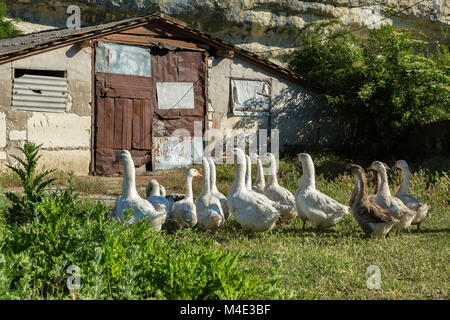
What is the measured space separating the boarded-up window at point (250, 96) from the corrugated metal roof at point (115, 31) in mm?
707

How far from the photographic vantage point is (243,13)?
97.4 feet

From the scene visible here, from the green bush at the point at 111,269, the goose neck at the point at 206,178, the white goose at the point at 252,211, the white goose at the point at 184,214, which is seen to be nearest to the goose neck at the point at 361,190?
the white goose at the point at 252,211

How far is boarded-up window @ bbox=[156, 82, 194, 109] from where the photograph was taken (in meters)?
17.6

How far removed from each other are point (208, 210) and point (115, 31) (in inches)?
389

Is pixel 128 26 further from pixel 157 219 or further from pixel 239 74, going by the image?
pixel 157 219

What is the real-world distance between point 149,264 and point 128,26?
13053 mm

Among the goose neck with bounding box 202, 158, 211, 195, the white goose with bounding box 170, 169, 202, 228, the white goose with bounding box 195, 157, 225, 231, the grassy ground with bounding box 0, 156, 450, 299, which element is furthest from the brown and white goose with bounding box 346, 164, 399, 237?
the white goose with bounding box 170, 169, 202, 228

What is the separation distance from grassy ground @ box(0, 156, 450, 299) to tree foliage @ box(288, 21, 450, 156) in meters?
6.51

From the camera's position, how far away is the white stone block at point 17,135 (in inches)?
601

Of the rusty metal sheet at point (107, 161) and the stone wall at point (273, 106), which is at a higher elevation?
the stone wall at point (273, 106)

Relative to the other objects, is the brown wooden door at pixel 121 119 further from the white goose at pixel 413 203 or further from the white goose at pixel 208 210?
the white goose at pixel 413 203

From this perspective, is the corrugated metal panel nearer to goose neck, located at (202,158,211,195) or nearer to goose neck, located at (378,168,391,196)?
goose neck, located at (202,158,211,195)

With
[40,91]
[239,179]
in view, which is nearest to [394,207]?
[239,179]

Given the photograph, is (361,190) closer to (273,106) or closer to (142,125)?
(142,125)
